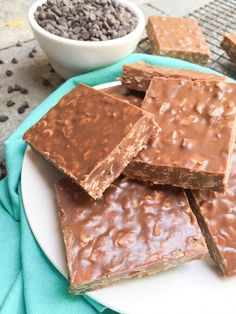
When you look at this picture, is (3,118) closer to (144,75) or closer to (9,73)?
(9,73)

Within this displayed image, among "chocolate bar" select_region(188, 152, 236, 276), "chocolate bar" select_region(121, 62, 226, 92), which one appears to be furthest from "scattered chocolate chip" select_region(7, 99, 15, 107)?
"chocolate bar" select_region(188, 152, 236, 276)

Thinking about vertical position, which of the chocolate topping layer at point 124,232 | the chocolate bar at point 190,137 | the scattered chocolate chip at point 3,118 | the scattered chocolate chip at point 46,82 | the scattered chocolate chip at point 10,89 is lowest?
the scattered chocolate chip at point 3,118

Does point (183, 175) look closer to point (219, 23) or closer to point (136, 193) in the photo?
point (136, 193)

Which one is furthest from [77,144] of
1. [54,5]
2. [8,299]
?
[54,5]

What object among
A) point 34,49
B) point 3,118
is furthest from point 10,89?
point 34,49

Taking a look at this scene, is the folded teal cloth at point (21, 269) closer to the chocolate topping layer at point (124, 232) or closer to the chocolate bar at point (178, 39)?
the chocolate topping layer at point (124, 232)

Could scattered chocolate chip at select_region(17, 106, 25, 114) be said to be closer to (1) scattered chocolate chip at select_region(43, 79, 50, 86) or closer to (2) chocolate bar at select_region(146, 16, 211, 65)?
(1) scattered chocolate chip at select_region(43, 79, 50, 86)

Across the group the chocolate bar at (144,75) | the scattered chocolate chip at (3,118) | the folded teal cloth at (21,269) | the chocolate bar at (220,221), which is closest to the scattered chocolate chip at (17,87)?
the scattered chocolate chip at (3,118)

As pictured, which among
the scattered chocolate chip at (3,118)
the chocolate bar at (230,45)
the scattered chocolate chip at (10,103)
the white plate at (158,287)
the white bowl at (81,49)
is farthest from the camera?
the chocolate bar at (230,45)
